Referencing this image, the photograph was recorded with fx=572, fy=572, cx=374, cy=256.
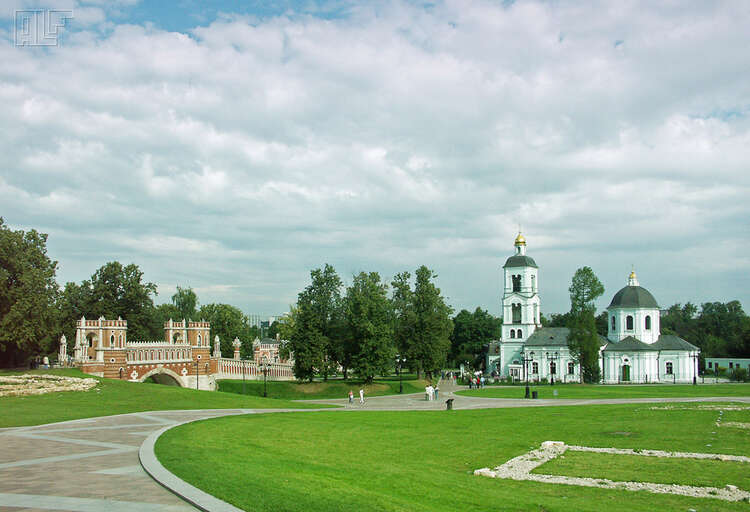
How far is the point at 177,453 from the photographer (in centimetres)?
1595

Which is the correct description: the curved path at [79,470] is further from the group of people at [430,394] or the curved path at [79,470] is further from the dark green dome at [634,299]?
the dark green dome at [634,299]

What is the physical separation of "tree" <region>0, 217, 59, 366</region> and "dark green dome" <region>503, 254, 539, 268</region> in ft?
207

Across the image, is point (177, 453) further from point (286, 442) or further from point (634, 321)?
point (634, 321)

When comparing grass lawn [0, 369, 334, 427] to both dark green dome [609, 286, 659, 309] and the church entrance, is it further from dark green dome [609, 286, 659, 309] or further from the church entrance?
dark green dome [609, 286, 659, 309]

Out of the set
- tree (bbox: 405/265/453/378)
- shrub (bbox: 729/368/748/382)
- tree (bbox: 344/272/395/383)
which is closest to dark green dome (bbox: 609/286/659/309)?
shrub (bbox: 729/368/748/382)

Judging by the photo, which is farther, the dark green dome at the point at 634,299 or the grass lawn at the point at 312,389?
the dark green dome at the point at 634,299

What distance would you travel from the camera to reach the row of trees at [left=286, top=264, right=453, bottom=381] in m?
62.1

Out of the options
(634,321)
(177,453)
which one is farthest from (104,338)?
(634,321)

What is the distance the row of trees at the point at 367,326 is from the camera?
62125 millimetres

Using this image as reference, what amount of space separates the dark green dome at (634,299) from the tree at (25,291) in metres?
74.9

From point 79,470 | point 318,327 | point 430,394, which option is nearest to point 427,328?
point 318,327

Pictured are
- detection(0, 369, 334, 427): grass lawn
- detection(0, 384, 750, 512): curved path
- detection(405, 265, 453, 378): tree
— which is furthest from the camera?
detection(405, 265, 453, 378): tree

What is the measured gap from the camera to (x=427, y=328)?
69.7m

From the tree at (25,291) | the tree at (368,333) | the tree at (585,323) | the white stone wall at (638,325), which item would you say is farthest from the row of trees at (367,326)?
the white stone wall at (638,325)
